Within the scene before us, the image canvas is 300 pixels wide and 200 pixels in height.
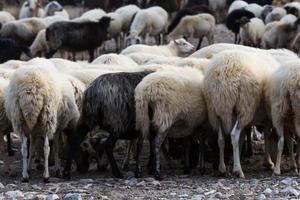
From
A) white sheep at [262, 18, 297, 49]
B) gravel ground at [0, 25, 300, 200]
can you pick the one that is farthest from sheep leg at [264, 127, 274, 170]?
white sheep at [262, 18, 297, 49]

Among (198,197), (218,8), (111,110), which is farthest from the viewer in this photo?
(218,8)

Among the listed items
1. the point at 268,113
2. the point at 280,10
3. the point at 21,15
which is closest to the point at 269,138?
the point at 268,113

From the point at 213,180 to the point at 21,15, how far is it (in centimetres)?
2095

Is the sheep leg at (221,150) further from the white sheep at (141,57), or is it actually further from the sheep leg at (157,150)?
the white sheep at (141,57)

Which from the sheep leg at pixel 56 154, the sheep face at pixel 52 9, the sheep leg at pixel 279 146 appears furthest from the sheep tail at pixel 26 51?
the sheep leg at pixel 279 146

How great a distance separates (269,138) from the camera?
11102 millimetres

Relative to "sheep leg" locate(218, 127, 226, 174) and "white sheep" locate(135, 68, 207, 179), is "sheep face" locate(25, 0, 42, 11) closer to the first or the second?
"white sheep" locate(135, 68, 207, 179)

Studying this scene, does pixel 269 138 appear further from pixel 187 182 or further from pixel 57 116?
pixel 57 116

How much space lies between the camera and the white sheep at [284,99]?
977 centimetres

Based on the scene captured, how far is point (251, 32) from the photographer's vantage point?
22891 millimetres

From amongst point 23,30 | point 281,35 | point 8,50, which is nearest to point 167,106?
point 281,35

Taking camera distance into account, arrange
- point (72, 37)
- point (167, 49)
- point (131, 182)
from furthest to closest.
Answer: point (72, 37) < point (167, 49) < point (131, 182)

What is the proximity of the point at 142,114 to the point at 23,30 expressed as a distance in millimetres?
14479

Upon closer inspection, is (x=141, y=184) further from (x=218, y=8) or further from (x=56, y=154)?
(x=218, y=8)
